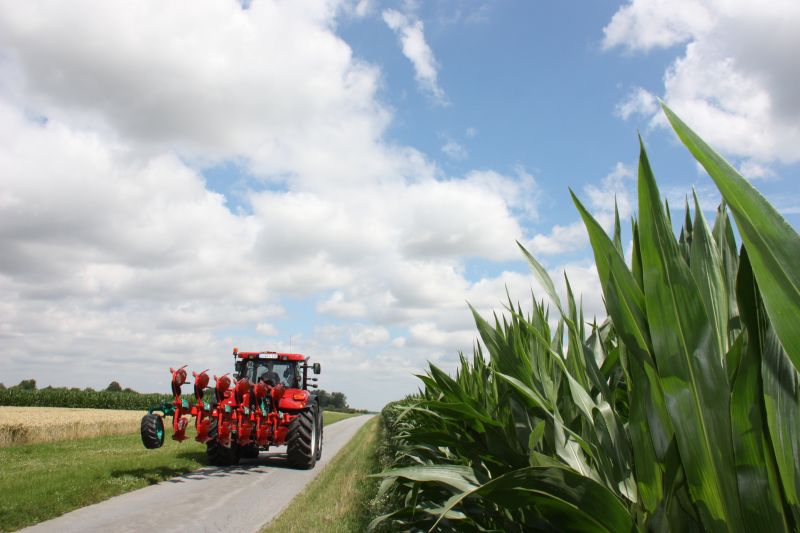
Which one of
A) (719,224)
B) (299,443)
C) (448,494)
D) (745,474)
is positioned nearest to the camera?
(745,474)

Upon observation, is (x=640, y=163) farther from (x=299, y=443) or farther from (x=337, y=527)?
(x=299, y=443)

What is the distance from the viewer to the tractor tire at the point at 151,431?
9.50 meters

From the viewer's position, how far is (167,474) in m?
10.2

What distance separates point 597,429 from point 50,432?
22130 mm

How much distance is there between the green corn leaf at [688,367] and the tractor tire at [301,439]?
36.1 ft

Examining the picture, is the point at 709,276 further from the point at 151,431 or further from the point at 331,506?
the point at 151,431

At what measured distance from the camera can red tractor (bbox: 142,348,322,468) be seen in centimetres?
954

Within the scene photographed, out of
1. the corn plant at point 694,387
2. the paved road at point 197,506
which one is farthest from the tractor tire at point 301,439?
the corn plant at point 694,387

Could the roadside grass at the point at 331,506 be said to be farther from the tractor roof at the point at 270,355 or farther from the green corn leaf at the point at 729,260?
the green corn leaf at the point at 729,260

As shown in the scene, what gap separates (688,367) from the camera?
78 cm

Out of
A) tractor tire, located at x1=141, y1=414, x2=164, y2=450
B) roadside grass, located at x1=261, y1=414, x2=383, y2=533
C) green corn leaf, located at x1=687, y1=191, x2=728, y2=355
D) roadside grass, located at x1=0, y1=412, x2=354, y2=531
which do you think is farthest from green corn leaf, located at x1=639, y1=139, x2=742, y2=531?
tractor tire, located at x1=141, y1=414, x2=164, y2=450

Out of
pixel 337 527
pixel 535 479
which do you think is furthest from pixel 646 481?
pixel 337 527

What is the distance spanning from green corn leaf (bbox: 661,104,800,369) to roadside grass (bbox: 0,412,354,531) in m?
7.66

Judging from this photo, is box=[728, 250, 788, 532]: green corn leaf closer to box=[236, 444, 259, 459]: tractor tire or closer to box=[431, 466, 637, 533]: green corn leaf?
box=[431, 466, 637, 533]: green corn leaf
